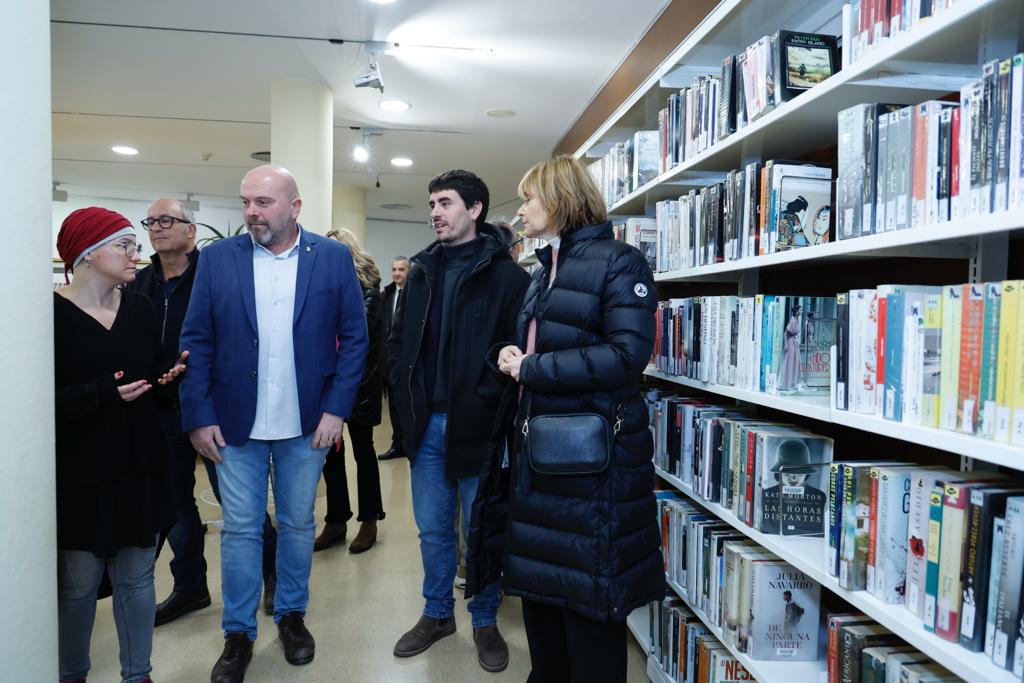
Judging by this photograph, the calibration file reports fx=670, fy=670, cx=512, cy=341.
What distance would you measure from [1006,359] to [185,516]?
2.71 m

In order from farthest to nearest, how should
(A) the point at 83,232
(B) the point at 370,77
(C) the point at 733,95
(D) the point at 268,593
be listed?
1. (B) the point at 370,77
2. (D) the point at 268,593
3. (C) the point at 733,95
4. (A) the point at 83,232

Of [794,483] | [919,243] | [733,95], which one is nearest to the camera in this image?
[919,243]

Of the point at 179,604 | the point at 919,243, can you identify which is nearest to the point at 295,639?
the point at 179,604

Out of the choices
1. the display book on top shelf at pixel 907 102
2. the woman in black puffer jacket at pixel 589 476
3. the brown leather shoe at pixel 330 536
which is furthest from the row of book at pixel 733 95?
the brown leather shoe at pixel 330 536

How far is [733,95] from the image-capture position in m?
1.89

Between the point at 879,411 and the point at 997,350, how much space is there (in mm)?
278

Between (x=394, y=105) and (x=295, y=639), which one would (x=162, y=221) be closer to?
(x=295, y=639)

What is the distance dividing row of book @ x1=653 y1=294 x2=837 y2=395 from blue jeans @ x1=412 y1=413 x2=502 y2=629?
3.16 feet

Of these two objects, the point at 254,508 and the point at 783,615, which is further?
the point at 254,508

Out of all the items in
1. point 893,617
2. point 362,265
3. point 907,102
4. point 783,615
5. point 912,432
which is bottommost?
point 783,615

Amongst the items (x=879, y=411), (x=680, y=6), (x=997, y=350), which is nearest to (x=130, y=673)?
Answer: (x=879, y=411)

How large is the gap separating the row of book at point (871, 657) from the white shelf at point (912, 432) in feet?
1.31

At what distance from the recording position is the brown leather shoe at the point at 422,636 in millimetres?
2396

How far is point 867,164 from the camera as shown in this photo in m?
1.30
